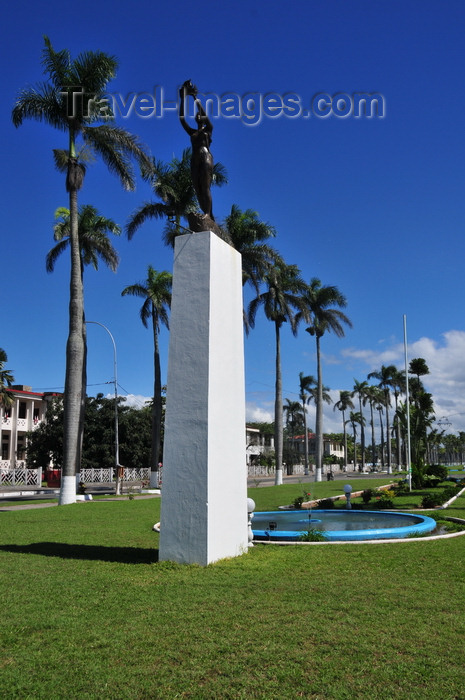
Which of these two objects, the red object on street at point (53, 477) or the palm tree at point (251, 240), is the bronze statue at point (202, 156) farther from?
the red object on street at point (53, 477)

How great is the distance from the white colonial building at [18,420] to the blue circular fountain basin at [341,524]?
39.7 meters

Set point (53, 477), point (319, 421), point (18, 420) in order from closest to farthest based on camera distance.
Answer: point (53, 477), point (319, 421), point (18, 420)

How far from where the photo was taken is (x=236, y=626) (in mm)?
4953

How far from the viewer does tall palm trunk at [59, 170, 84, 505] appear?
2131cm

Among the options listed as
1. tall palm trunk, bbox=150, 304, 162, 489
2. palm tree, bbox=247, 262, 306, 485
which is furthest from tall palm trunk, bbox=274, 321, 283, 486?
tall palm trunk, bbox=150, 304, 162, 489

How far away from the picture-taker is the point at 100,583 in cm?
669

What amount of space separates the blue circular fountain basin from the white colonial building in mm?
39668

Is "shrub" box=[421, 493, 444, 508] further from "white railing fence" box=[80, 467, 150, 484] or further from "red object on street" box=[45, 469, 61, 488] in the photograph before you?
"white railing fence" box=[80, 467, 150, 484]

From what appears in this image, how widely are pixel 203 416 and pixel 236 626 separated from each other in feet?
11.1

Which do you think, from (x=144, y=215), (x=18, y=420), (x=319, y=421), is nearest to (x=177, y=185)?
(x=144, y=215)

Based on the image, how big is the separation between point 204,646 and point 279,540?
20.6ft

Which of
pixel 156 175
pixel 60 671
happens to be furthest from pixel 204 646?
pixel 156 175

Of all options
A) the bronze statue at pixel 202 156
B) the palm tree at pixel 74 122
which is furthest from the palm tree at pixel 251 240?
the bronze statue at pixel 202 156

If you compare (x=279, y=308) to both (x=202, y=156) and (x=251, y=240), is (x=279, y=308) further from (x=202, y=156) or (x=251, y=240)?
(x=202, y=156)
